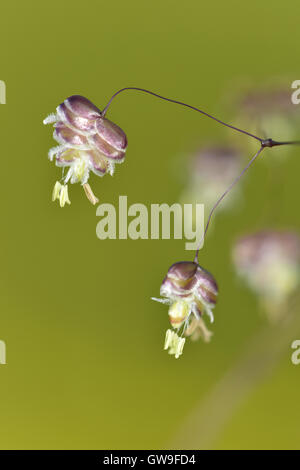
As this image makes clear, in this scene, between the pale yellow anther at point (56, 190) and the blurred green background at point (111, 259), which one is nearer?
the pale yellow anther at point (56, 190)

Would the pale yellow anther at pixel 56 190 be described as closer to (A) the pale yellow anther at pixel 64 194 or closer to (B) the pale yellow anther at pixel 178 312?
(A) the pale yellow anther at pixel 64 194

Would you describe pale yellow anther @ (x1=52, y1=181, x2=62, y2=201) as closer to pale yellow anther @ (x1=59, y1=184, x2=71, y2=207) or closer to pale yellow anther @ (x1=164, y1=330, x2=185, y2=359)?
pale yellow anther @ (x1=59, y1=184, x2=71, y2=207)

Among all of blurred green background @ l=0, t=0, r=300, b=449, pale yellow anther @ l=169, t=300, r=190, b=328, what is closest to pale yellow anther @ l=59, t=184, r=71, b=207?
pale yellow anther @ l=169, t=300, r=190, b=328

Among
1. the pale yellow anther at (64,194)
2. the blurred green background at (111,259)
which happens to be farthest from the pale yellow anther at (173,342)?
the blurred green background at (111,259)

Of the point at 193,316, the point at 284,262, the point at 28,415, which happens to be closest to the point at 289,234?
the point at 284,262

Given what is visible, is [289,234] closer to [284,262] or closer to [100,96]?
[284,262]

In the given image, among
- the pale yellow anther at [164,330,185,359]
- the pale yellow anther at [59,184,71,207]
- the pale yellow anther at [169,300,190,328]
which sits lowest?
the pale yellow anther at [164,330,185,359]

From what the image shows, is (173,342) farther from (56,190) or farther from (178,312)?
(56,190)

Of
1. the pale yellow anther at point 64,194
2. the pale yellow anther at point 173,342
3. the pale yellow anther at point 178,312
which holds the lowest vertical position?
the pale yellow anther at point 173,342

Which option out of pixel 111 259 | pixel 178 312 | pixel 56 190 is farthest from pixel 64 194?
pixel 111 259
